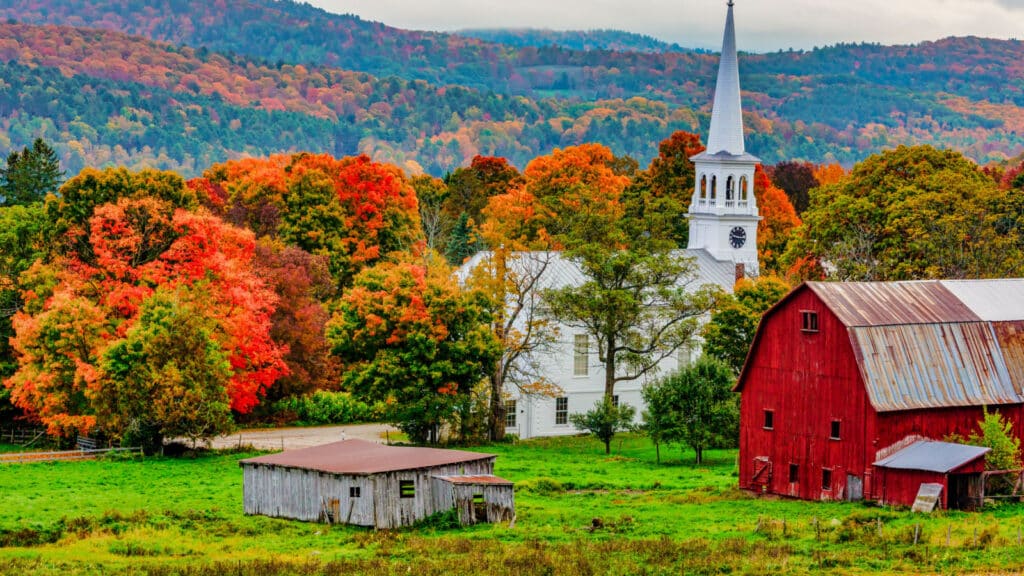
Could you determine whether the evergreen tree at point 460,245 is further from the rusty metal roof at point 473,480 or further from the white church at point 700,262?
the rusty metal roof at point 473,480

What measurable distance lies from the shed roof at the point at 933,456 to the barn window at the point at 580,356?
27.3 meters

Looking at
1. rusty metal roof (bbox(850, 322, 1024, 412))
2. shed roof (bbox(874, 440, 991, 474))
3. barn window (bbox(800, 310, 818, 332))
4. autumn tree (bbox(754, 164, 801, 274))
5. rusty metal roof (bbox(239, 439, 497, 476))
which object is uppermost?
autumn tree (bbox(754, 164, 801, 274))

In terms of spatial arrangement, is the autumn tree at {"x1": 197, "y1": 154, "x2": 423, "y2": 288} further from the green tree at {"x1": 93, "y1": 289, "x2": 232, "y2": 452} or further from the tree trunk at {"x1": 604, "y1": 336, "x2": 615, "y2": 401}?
the tree trunk at {"x1": 604, "y1": 336, "x2": 615, "y2": 401}

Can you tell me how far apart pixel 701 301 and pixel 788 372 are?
18.1m

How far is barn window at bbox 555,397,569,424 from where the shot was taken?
232 ft

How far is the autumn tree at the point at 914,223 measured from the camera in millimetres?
66812

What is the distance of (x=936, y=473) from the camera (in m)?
41.8

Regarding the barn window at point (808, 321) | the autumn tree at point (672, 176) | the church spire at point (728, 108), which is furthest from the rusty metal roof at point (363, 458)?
the autumn tree at point (672, 176)

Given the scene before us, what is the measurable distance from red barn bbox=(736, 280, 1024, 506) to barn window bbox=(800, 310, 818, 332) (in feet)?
0.13

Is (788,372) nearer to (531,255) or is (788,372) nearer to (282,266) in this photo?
(531,255)

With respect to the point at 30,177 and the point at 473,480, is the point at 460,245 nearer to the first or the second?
the point at 30,177

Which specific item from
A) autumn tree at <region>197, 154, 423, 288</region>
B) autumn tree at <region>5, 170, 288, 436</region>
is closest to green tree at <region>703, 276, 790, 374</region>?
autumn tree at <region>5, 170, 288, 436</region>

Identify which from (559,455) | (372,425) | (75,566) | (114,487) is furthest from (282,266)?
(75,566)

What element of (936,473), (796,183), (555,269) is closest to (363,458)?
(936,473)
